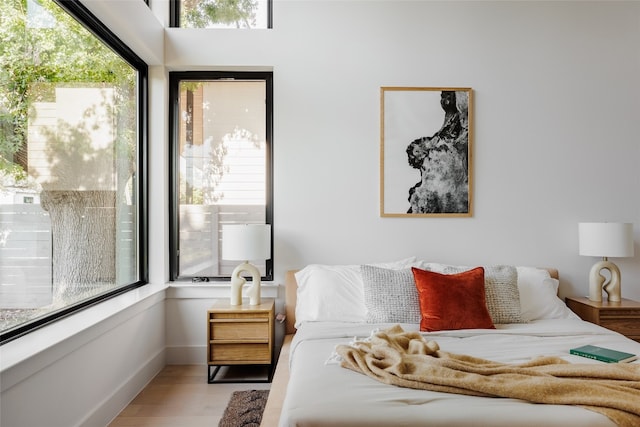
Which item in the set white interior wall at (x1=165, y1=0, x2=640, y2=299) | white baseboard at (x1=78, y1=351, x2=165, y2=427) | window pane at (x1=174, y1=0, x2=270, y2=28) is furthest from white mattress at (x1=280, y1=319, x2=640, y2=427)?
window pane at (x1=174, y1=0, x2=270, y2=28)

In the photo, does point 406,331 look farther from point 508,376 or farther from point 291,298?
point 291,298

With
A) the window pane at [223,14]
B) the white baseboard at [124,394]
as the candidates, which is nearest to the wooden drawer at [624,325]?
the white baseboard at [124,394]

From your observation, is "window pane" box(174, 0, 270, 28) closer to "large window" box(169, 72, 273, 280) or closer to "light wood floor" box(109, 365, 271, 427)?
"large window" box(169, 72, 273, 280)

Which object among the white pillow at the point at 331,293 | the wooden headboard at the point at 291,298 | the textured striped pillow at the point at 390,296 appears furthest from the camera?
the wooden headboard at the point at 291,298

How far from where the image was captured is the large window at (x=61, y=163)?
6.52 ft

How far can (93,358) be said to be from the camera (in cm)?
240

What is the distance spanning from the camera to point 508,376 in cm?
177

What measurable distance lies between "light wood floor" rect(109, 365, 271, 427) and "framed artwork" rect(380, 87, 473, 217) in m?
1.73

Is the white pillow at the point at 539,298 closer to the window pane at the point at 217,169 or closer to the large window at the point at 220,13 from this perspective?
the window pane at the point at 217,169

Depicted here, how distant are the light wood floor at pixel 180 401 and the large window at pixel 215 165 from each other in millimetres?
787

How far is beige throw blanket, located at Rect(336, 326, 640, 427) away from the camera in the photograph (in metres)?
1.61

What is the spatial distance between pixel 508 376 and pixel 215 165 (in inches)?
104

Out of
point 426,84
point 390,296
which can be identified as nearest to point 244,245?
point 390,296

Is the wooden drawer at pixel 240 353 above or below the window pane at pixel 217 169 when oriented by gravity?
below
